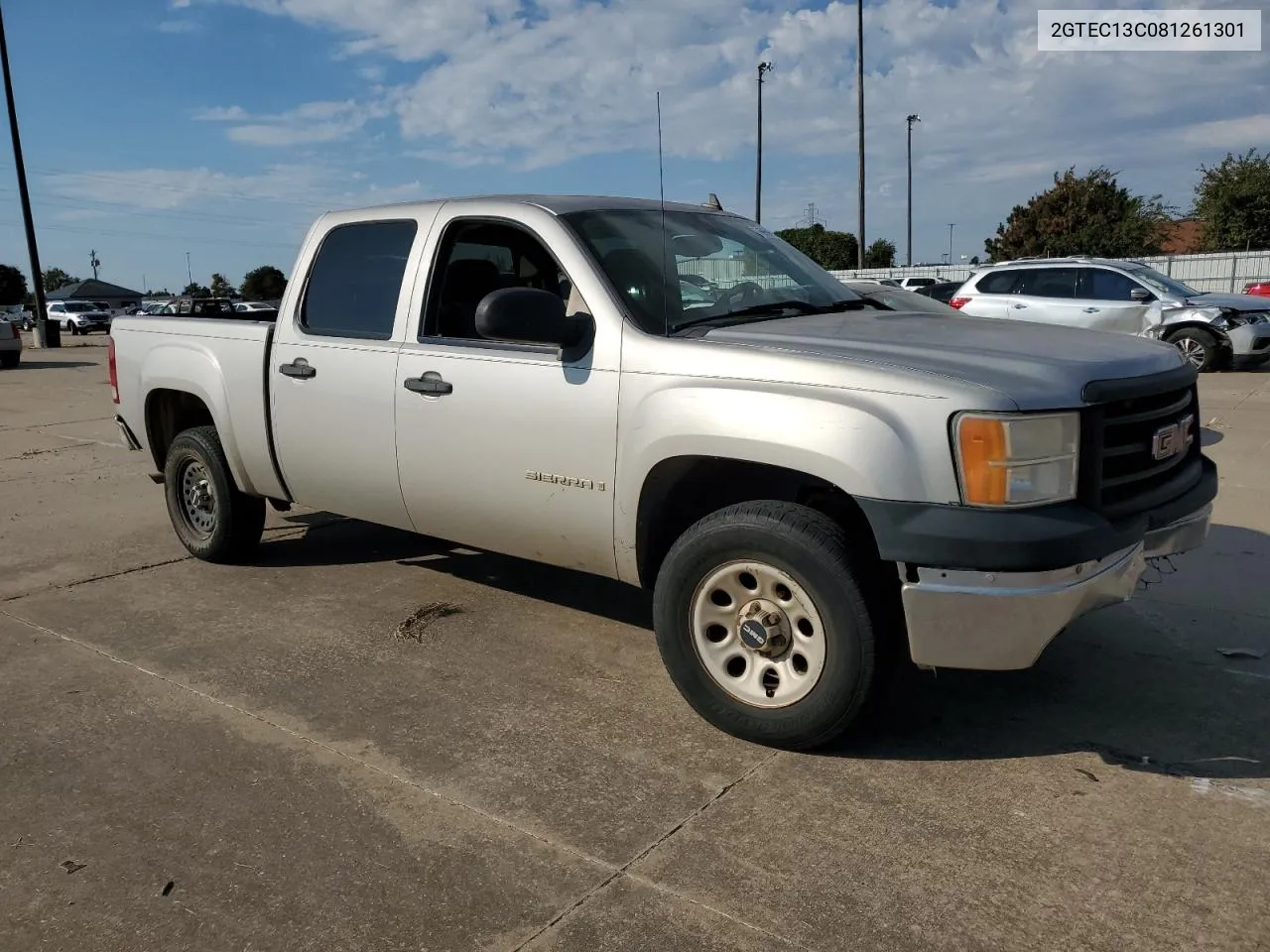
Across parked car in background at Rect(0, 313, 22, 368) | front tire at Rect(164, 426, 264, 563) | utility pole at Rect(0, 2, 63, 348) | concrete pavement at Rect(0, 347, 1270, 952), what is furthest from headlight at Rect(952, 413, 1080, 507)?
utility pole at Rect(0, 2, 63, 348)

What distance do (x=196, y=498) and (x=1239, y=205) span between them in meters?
47.0

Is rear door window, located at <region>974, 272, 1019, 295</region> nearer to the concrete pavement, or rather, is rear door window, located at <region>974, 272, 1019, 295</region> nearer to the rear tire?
the rear tire

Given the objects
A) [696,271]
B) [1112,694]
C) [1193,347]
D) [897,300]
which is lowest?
[1112,694]

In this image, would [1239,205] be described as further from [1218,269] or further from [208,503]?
[208,503]

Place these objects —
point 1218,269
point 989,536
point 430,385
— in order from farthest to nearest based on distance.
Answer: point 1218,269 < point 430,385 < point 989,536

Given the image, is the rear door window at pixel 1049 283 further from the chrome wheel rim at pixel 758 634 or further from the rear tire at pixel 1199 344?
the chrome wheel rim at pixel 758 634

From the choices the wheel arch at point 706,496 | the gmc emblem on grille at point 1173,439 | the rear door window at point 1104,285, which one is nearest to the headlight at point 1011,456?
the wheel arch at point 706,496

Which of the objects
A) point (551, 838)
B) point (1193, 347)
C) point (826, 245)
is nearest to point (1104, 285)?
point (1193, 347)

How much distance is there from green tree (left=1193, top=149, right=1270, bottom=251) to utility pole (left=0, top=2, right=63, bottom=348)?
42.2 metres

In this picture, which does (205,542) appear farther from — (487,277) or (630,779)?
(630,779)

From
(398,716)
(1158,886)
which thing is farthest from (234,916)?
(1158,886)

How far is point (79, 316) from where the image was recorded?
45.7m

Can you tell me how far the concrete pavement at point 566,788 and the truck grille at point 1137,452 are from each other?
33.5 inches

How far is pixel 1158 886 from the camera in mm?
2764
